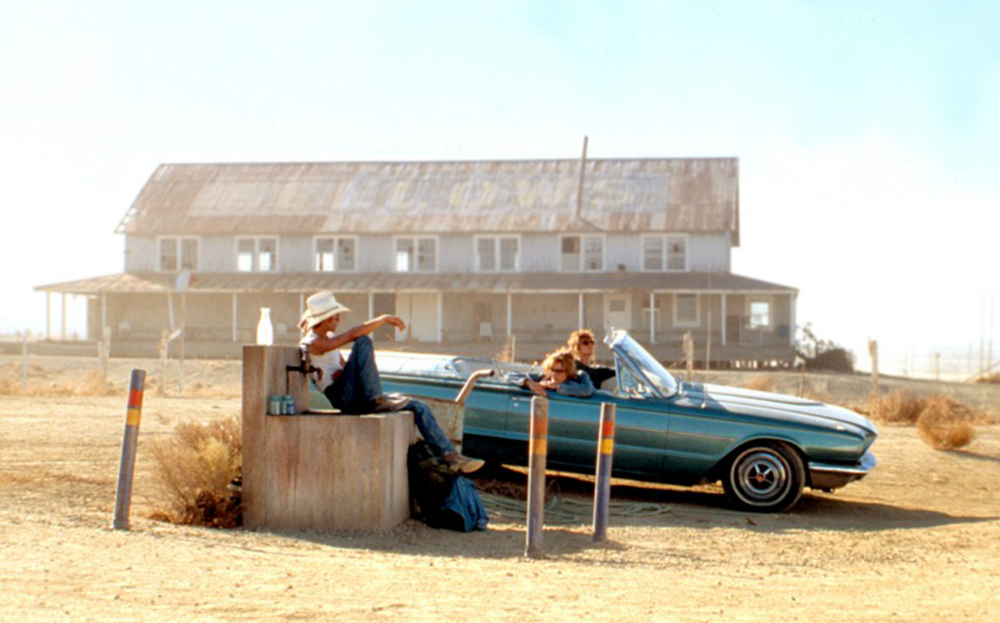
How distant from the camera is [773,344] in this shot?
41.7 metres

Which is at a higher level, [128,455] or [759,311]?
[759,311]

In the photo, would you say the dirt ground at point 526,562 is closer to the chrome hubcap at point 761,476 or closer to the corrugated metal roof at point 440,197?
the chrome hubcap at point 761,476

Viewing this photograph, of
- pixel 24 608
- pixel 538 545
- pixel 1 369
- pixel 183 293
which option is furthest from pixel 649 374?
pixel 183 293

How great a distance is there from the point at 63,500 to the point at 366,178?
38952mm

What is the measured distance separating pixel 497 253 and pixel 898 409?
23883mm

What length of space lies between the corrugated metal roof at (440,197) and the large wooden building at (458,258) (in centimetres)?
8

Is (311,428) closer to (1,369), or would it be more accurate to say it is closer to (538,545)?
(538,545)

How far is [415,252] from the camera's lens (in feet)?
149

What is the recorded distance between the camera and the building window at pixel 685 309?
43.1 m

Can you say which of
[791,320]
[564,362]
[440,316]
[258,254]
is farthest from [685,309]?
[564,362]

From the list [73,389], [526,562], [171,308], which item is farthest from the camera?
[171,308]

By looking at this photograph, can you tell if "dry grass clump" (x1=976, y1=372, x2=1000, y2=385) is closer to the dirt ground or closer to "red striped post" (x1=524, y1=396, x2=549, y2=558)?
the dirt ground

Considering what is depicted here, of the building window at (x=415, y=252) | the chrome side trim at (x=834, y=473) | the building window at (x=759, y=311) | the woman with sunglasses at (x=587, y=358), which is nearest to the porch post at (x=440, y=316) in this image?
the building window at (x=415, y=252)

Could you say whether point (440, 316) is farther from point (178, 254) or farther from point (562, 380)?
point (562, 380)
